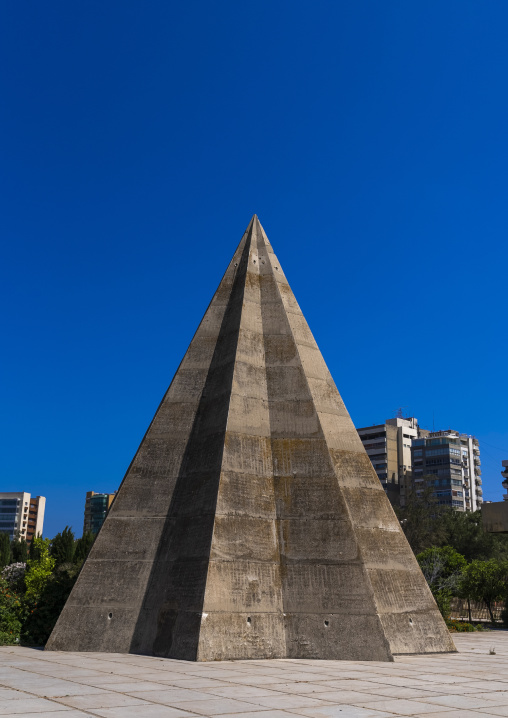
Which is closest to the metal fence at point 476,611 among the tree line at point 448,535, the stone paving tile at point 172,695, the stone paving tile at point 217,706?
the tree line at point 448,535

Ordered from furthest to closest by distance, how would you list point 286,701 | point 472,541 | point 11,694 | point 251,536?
→ point 472,541
point 251,536
point 11,694
point 286,701

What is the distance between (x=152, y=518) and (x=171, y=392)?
3.58 m

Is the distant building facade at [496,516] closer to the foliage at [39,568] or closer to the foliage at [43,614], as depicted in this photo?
the foliage at [43,614]

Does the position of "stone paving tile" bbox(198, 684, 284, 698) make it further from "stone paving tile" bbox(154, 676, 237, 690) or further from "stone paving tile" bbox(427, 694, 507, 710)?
"stone paving tile" bbox(427, 694, 507, 710)

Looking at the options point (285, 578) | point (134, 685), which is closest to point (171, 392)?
point (285, 578)

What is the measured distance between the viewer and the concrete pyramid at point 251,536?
13.0 m

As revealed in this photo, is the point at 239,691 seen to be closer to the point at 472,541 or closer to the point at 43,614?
the point at 43,614

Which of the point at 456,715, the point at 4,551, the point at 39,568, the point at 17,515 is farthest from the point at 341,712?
the point at 17,515

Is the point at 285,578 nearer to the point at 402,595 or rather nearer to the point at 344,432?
the point at 402,595

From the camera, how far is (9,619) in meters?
15.5

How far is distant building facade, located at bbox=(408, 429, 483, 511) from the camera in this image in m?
119

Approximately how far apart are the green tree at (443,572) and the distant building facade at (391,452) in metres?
84.7

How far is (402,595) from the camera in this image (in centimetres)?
1463

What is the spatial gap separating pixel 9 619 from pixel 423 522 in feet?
171
